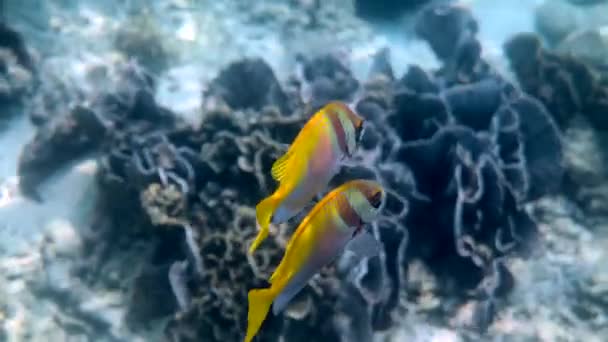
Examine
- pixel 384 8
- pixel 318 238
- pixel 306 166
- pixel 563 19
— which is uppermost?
pixel 306 166

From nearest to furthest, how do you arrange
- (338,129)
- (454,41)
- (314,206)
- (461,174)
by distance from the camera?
(338,129)
(314,206)
(461,174)
(454,41)

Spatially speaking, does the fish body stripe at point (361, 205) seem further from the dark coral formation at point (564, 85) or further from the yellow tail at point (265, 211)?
the dark coral formation at point (564, 85)

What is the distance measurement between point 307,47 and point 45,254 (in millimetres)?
4602

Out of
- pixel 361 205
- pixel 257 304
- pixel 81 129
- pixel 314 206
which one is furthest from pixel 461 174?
pixel 81 129

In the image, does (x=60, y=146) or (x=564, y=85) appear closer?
(x=60, y=146)

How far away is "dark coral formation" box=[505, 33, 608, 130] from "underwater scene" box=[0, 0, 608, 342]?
0.02 metres

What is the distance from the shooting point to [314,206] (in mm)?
2582

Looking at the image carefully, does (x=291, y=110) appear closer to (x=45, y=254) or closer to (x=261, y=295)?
(x=45, y=254)

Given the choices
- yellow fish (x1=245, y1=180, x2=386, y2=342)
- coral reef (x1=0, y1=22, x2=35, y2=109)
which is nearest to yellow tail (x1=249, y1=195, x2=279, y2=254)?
yellow fish (x1=245, y1=180, x2=386, y2=342)

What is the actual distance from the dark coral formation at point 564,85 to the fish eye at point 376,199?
13.5ft

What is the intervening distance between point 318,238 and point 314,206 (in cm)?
68

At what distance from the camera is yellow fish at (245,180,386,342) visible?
6.25 ft

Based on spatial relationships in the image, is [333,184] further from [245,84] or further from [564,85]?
[564,85]

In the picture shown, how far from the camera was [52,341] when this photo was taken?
3.88 meters
